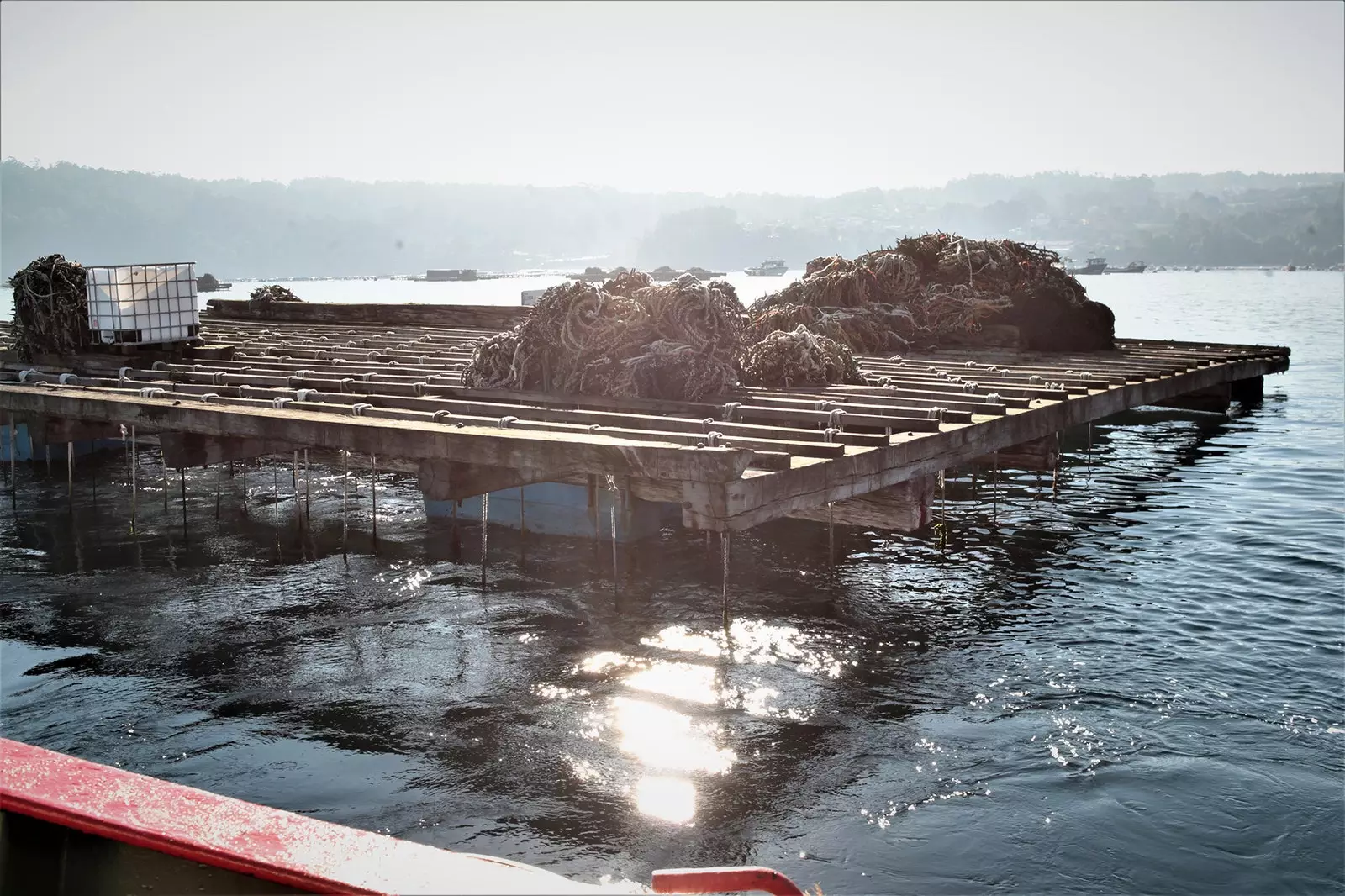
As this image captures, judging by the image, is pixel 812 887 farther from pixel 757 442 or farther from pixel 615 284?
pixel 615 284

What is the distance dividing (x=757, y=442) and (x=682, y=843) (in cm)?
479

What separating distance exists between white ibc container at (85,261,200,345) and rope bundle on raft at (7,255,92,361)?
0.64m

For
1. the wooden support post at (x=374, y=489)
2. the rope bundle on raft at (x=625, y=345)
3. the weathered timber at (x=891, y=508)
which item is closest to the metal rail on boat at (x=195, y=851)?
the weathered timber at (x=891, y=508)

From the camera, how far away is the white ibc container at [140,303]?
59.5ft

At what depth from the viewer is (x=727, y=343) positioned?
14.7m

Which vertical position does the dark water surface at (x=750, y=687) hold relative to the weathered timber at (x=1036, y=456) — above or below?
below

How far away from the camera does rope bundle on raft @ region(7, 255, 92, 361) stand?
19406 mm

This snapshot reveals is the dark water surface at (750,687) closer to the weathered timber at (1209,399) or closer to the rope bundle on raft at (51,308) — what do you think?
the rope bundle on raft at (51,308)

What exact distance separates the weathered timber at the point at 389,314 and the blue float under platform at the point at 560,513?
9.10 meters

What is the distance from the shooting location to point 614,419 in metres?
12.5

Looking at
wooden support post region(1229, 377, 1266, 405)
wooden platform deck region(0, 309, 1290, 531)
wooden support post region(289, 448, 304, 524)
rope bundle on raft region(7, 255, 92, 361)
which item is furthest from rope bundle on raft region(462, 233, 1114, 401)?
wooden support post region(1229, 377, 1266, 405)

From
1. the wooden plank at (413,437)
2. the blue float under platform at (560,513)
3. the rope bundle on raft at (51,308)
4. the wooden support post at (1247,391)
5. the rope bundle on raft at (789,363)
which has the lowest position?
the blue float under platform at (560,513)

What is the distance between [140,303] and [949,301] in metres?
14.4

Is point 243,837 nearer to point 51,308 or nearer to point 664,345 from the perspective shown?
point 664,345
